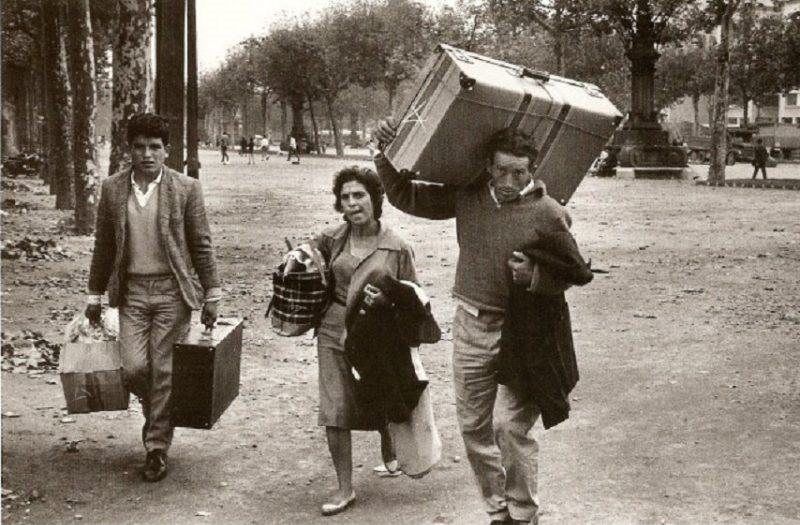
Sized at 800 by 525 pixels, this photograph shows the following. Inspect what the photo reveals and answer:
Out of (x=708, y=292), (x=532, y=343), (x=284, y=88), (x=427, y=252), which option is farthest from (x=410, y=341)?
(x=284, y=88)

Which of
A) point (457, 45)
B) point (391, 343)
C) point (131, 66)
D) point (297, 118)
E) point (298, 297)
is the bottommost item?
point (391, 343)

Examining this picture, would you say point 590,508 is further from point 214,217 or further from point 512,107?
point 214,217

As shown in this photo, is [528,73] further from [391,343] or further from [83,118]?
[83,118]

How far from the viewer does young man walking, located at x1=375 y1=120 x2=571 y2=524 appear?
14.9ft

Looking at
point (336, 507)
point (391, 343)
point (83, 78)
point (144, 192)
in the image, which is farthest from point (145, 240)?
point (83, 78)

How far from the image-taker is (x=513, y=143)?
4457 millimetres

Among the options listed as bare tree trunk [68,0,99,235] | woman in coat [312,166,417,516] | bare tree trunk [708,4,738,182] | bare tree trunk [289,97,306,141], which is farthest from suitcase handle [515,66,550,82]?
bare tree trunk [289,97,306,141]

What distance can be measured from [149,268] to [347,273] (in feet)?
3.74

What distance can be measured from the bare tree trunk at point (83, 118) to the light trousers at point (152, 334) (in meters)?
13.4

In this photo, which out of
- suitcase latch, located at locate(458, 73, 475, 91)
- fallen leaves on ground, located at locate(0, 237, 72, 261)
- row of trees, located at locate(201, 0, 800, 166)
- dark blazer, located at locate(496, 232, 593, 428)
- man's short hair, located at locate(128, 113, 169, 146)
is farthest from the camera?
row of trees, located at locate(201, 0, 800, 166)

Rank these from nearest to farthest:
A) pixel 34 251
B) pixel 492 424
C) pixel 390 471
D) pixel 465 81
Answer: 1. pixel 465 81
2. pixel 492 424
3. pixel 390 471
4. pixel 34 251

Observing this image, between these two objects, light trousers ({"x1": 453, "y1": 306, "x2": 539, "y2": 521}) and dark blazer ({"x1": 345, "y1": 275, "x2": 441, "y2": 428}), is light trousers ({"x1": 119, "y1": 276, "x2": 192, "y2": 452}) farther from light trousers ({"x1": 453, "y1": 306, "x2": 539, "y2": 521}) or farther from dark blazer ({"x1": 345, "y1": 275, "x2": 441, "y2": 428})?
light trousers ({"x1": 453, "y1": 306, "x2": 539, "y2": 521})

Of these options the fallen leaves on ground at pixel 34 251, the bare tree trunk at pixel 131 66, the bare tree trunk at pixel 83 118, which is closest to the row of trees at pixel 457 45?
the bare tree trunk at pixel 83 118

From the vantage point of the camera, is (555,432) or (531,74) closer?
(531,74)
